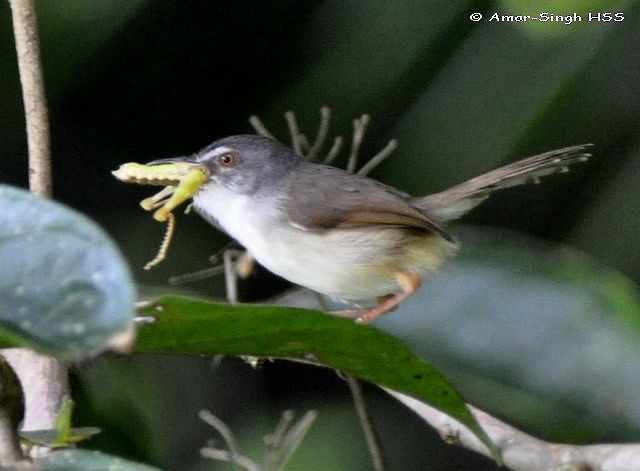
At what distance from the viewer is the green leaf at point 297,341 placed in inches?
57.4

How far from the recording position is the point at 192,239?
12.9 feet

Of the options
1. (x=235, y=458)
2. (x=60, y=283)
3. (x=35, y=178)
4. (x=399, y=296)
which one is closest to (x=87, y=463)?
(x=60, y=283)

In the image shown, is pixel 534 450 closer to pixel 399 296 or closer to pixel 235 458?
pixel 235 458

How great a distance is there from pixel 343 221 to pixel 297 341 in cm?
138

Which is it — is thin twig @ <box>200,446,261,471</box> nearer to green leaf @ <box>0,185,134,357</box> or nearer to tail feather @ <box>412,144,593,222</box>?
tail feather @ <box>412,144,593,222</box>

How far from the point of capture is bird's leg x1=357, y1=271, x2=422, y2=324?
280 centimetres

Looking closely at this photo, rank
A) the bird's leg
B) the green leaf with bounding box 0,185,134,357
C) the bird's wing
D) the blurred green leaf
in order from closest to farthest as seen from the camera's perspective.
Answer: the green leaf with bounding box 0,185,134,357
the blurred green leaf
the bird's leg
the bird's wing

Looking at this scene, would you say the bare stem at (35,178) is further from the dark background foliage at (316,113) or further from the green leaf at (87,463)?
the dark background foliage at (316,113)

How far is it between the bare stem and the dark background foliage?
58.7 inches

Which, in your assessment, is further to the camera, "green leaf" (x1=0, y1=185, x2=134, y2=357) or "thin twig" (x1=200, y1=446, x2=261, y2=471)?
"thin twig" (x1=200, y1=446, x2=261, y2=471)

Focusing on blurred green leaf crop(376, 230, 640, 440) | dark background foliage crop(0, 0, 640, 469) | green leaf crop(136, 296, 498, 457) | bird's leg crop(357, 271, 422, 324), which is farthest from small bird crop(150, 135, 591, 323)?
green leaf crop(136, 296, 498, 457)

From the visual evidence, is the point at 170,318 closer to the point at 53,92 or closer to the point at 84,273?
the point at 84,273

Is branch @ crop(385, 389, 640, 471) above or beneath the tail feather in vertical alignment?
beneath

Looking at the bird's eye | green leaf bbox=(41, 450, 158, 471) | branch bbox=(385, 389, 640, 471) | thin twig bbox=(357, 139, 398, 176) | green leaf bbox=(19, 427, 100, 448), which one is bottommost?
branch bbox=(385, 389, 640, 471)
